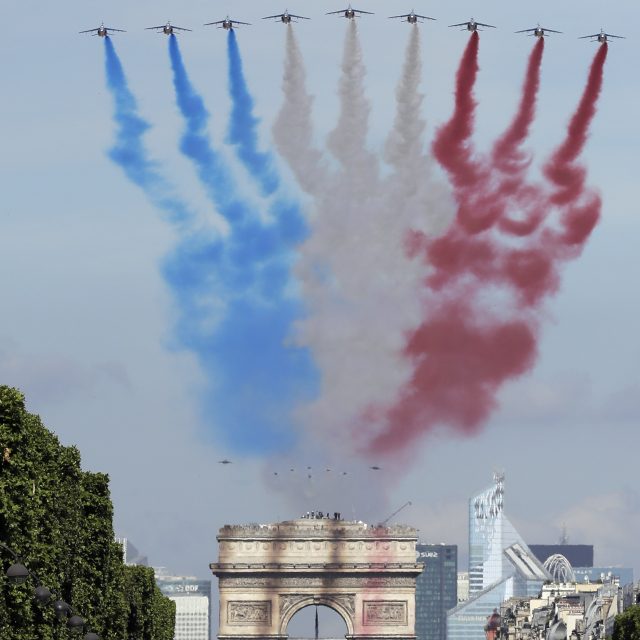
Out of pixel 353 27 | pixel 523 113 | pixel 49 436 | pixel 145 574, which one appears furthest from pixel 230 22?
pixel 49 436

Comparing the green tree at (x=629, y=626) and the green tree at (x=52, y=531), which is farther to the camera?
the green tree at (x=629, y=626)

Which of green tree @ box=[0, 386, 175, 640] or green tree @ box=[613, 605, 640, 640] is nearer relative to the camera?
green tree @ box=[0, 386, 175, 640]

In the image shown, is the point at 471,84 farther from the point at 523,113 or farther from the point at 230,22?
the point at 230,22

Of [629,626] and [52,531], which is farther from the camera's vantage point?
[629,626]

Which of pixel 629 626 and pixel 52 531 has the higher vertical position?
pixel 629 626
